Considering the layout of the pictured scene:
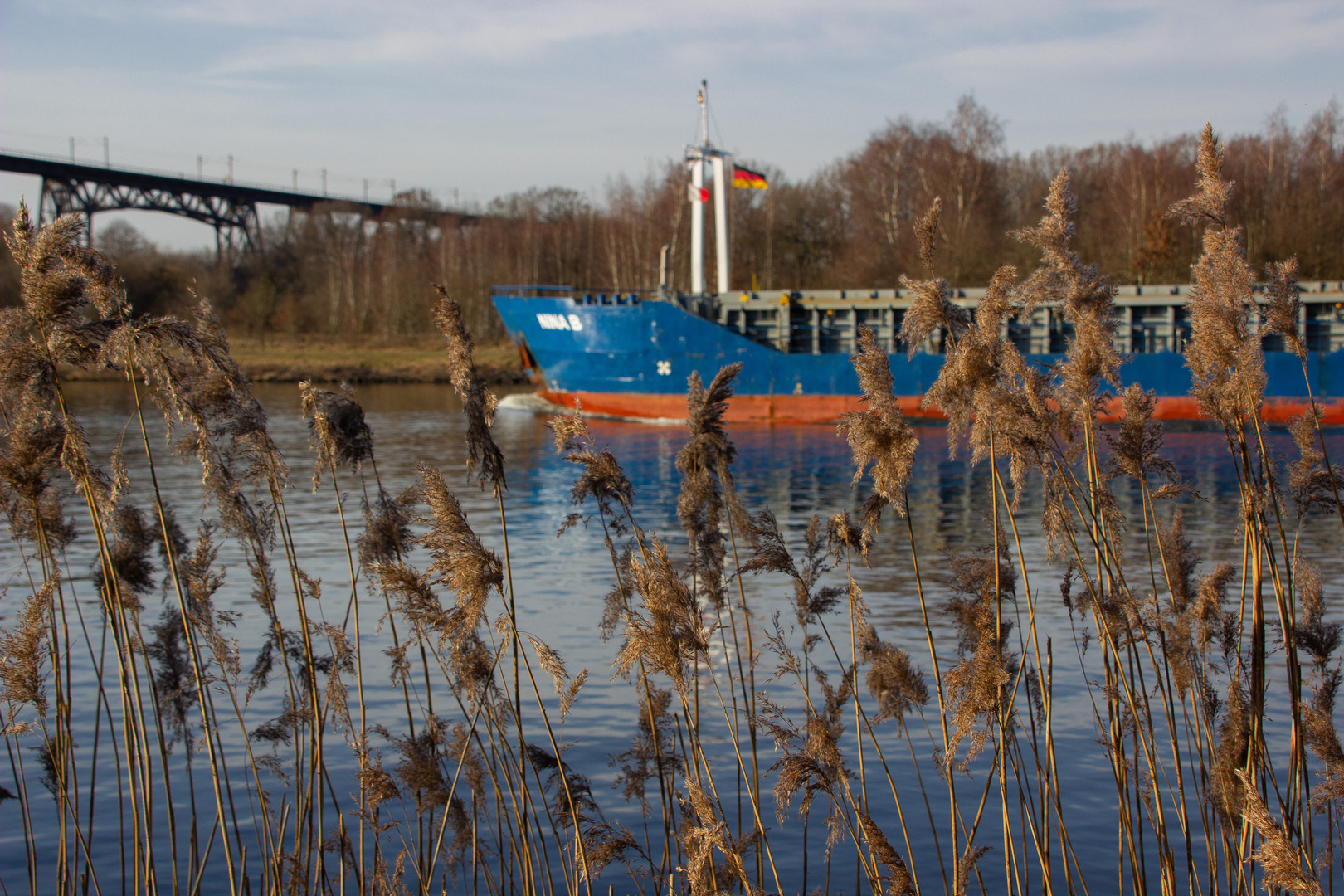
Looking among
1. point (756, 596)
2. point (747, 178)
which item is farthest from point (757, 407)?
point (756, 596)

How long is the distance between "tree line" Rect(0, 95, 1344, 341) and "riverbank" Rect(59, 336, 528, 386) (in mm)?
1633

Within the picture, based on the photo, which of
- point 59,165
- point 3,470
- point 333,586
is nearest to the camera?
point 3,470

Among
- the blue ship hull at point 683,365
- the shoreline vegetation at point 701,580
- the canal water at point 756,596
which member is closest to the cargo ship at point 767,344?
the blue ship hull at point 683,365

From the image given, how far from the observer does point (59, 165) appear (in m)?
51.1

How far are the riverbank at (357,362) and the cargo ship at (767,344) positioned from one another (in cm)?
1439

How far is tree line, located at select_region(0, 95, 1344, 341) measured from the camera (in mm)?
36219

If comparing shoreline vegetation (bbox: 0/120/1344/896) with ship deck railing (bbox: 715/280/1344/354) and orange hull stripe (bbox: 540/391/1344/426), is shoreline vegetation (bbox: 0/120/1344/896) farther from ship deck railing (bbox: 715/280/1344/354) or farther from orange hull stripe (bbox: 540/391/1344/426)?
ship deck railing (bbox: 715/280/1344/354)

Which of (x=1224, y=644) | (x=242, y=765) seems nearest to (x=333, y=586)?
(x=242, y=765)

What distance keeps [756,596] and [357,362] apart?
1621 inches

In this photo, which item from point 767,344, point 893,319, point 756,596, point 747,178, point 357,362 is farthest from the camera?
point 357,362

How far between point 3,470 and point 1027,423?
278 cm

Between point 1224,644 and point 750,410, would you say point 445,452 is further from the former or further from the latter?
point 1224,644

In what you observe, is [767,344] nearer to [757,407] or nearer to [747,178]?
[757,407]

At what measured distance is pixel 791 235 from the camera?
50.1m
